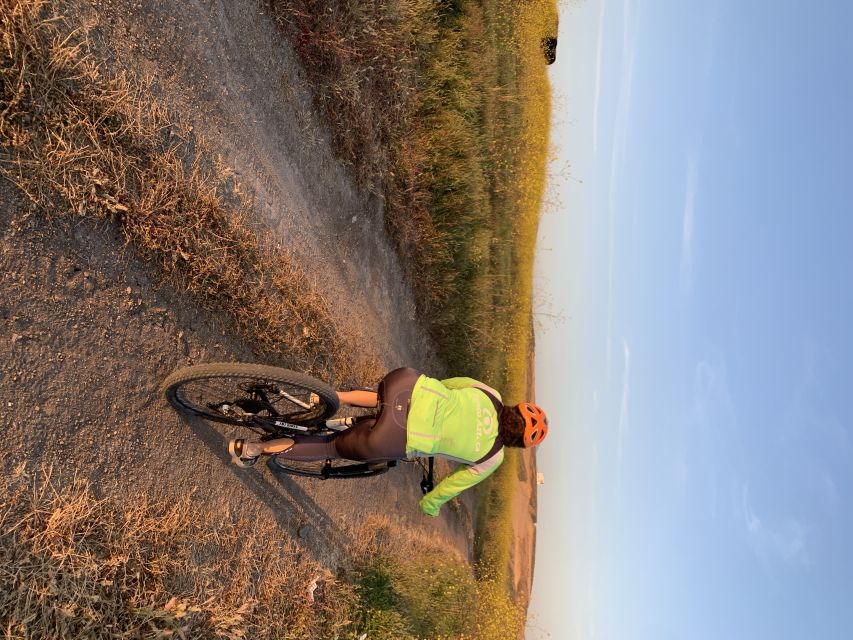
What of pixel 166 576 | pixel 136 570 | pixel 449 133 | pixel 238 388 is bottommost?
pixel 166 576

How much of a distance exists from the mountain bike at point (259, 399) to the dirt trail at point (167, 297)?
7.8 inches

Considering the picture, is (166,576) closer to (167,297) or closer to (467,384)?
(167,297)

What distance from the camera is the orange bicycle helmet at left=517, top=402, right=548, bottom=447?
13.7ft

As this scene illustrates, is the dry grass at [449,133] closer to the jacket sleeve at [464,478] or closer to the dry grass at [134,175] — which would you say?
the dry grass at [134,175]

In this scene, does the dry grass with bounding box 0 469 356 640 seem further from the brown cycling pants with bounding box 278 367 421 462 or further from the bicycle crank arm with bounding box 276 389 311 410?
the brown cycling pants with bounding box 278 367 421 462

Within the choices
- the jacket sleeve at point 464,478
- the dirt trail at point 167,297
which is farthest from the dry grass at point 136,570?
the jacket sleeve at point 464,478

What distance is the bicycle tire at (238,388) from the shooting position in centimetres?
373

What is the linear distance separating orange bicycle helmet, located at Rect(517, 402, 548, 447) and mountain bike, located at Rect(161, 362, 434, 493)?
1.11 m

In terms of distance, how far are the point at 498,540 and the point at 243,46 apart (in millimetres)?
11039

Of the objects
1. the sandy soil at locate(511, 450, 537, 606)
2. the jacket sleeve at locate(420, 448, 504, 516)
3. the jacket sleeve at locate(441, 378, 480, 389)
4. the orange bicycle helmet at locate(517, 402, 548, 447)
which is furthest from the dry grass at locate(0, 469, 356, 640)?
the sandy soil at locate(511, 450, 537, 606)

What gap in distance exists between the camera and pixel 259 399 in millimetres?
4352

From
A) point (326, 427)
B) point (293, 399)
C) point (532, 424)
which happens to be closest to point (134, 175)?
point (293, 399)

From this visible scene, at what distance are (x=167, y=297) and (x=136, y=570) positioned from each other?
5.98 ft

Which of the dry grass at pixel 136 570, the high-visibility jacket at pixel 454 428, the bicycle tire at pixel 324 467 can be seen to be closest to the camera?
the dry grass at pixel 136 570
